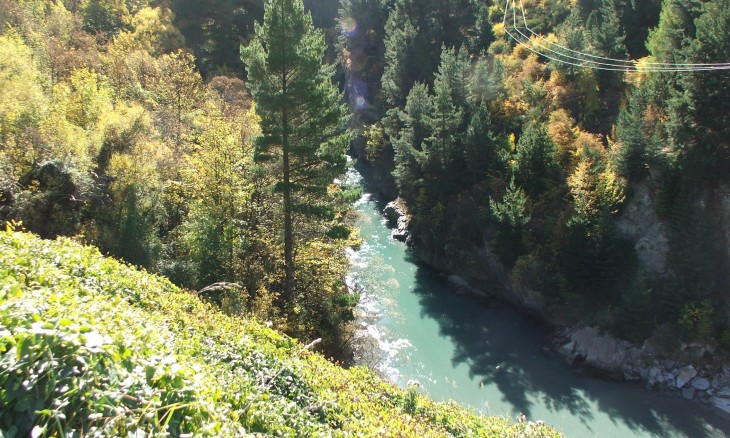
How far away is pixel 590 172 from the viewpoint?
82.2 ft

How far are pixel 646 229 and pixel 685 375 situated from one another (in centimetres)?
707

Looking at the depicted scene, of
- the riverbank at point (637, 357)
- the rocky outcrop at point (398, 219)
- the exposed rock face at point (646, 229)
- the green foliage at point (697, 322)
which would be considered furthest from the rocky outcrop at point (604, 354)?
the rocky outcrop at point (398, 219)

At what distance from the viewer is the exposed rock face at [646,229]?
22.8m

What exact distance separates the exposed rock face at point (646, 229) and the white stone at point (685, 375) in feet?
15.3

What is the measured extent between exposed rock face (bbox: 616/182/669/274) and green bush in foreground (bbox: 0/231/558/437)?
641 inches

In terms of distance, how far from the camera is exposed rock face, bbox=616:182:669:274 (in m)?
22.8

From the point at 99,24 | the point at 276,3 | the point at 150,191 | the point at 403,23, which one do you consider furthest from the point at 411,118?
the point at 99,24

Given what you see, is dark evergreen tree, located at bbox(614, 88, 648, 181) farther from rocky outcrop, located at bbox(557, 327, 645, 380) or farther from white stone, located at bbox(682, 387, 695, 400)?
white stone, located at bbox(682, 387, 695, 400)

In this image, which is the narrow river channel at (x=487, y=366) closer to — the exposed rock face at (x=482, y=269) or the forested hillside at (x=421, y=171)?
the exposed rock face at (x=482, y=269)

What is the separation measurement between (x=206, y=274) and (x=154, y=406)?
15003mm

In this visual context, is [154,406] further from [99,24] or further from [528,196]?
[99,24]

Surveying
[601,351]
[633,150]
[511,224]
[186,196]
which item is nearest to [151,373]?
[186,196]

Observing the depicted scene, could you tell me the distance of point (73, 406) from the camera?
4.13 meters

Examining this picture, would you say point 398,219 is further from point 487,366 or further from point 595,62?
point 595,62
